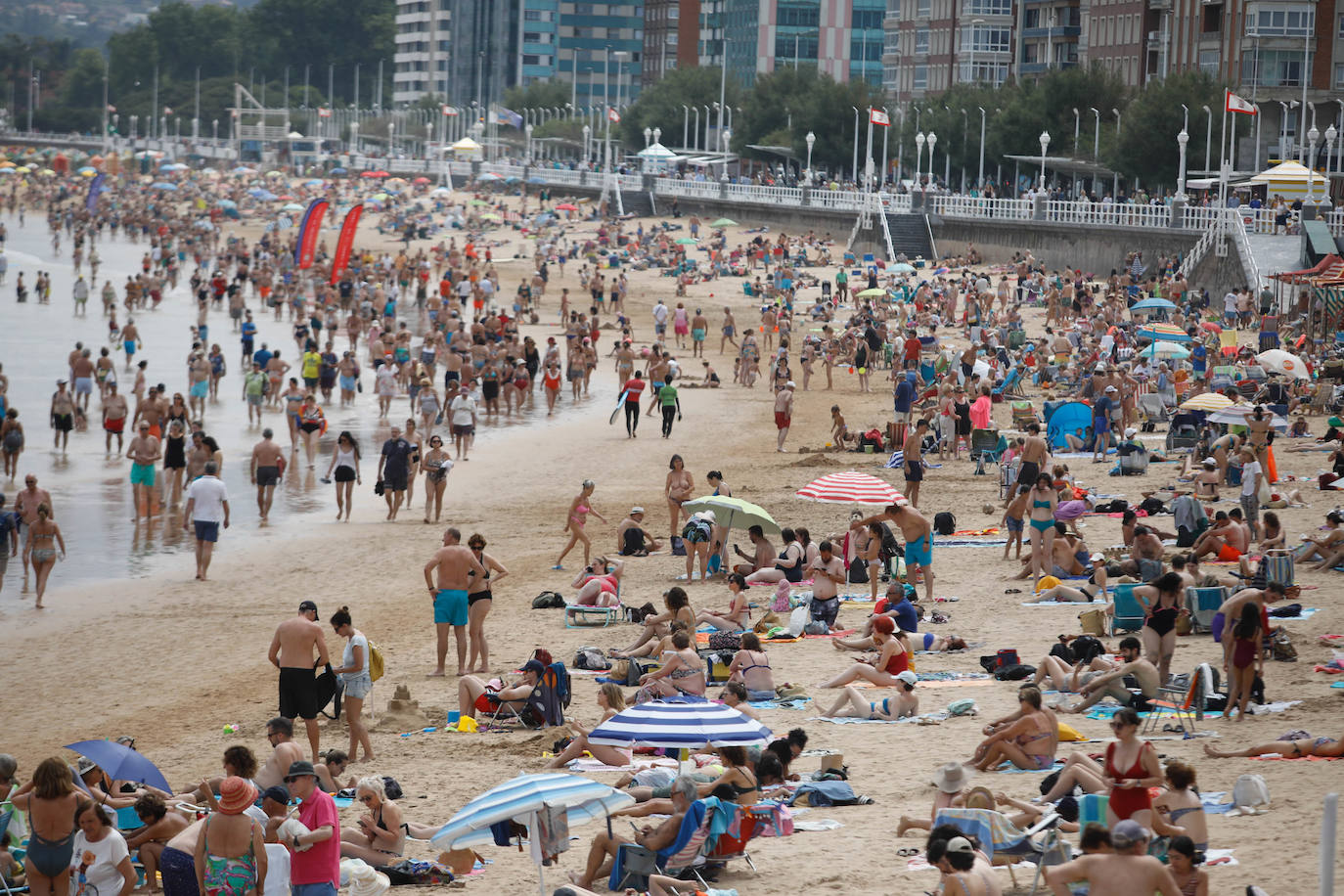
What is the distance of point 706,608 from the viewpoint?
1456 cm

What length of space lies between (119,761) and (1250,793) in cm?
613

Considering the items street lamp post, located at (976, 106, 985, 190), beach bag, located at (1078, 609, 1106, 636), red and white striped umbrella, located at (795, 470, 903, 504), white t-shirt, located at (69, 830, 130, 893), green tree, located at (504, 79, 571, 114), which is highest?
green tree, located at (504, 79, 571, 114)

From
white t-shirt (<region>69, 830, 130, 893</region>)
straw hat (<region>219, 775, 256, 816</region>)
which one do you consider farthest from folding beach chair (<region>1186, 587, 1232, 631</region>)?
white t-shirt (<region>69, 830, 130, 893</region>)

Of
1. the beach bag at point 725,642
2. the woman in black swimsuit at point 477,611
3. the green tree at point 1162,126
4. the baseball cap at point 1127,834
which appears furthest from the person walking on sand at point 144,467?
the green tree at point 1162,126

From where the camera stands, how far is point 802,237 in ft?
178

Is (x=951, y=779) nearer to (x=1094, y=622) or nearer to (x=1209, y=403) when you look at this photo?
(x=1094, y=622)

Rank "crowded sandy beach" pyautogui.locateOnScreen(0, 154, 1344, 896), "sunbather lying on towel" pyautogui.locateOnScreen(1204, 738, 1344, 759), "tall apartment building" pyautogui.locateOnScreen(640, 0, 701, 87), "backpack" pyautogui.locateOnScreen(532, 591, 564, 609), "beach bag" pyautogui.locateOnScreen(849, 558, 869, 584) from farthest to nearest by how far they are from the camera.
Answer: "tall apartment building" pyautogui.locateOnScreen(640, 0, 701, 87) → "beach bag" pyautogui.locateOnScreen(849, 558, 869, 584) → "backpack" pyautogui.locateOnScreen(532, 591, 564, 609) → "sunbather lying on towel" pyautogui.locateOnScreen(1204, 738, 1344, 759) → "crowded sandy beach" pyautogui.locateOnScreen(0, 154, 1344, 896)

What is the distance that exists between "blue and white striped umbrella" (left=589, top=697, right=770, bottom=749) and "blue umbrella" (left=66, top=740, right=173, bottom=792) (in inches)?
101

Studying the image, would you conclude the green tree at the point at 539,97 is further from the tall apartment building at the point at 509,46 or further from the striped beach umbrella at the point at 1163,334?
the striped beach umbrella at the point at 1163,334

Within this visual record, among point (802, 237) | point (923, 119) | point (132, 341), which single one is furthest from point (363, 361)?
point (923, 119)

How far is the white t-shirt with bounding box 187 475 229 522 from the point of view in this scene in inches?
627

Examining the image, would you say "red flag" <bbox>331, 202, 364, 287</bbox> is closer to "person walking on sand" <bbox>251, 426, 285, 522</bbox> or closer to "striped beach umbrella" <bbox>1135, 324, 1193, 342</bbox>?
"striped beach umbrella" <bbox>1135, 324, 1193, 342</bbox>

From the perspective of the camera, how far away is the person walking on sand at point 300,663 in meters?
10.8

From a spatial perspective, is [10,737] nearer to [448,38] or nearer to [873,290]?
[873,290]
